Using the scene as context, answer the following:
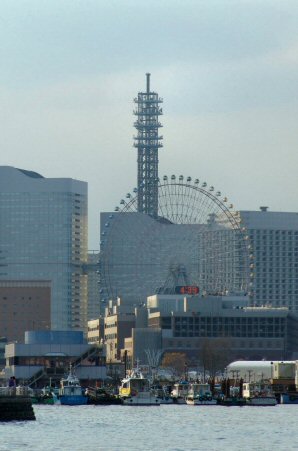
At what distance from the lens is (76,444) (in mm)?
152250

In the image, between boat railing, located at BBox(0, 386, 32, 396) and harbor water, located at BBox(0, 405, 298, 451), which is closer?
harbor water, located at BBox(0, 405, 298, 451)

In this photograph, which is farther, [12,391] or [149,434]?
[12,391]

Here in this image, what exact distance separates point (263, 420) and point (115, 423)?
16.4 metres

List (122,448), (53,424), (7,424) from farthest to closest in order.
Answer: (53,424), (7,424), (122,448)

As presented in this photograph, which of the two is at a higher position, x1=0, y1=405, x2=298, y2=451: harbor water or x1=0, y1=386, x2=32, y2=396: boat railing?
x1=0, y1=386, x2=32, y2=396: boat railing

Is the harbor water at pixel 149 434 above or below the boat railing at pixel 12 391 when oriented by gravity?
below

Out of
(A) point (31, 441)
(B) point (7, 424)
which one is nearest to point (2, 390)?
(B) point (7, 424)

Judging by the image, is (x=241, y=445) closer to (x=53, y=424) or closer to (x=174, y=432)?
(x=174, y=432)

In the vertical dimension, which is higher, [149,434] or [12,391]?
[12,391]

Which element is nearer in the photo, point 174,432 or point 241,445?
point 241,445

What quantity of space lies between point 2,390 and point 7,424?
61.5 feet

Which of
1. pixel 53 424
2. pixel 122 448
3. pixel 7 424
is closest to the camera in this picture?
pixel 122 448

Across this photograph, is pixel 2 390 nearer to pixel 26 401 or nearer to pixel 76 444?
pixel 26 401

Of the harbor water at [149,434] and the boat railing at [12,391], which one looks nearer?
the harbor water at [149,434]
